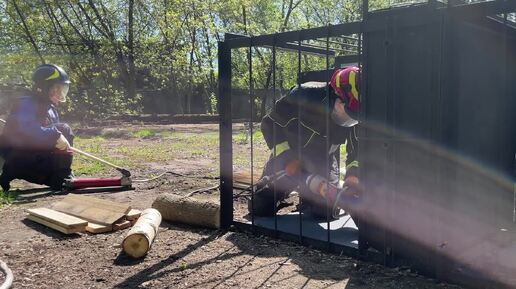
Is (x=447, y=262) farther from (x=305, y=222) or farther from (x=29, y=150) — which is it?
(x=29, y=150)

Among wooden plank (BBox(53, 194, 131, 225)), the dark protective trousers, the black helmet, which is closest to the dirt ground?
wooden plank (BBox(53, 194, 131, 225))

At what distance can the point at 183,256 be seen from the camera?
11.6ft

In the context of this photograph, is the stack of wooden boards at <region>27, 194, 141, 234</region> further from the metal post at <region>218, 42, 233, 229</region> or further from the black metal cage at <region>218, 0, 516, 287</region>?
the black metal cage at <region>218, 0, 516, 287</region>

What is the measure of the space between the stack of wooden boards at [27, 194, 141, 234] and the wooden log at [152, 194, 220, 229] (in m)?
0.26

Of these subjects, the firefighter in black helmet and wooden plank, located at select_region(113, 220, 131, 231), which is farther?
the firefighter in black helmet

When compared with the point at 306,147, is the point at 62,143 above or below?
below

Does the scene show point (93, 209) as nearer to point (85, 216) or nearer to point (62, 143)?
point (85, 216)

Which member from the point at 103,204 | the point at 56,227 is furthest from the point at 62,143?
the point at 56,227

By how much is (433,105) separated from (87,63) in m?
26.6

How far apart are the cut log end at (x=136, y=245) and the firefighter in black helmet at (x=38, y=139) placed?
332cm

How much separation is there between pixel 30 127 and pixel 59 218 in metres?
2.26

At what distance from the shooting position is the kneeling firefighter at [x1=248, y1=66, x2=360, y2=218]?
3898mm

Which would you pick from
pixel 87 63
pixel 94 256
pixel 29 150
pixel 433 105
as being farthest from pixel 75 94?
pixel 433 105

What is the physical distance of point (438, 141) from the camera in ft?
8.97
